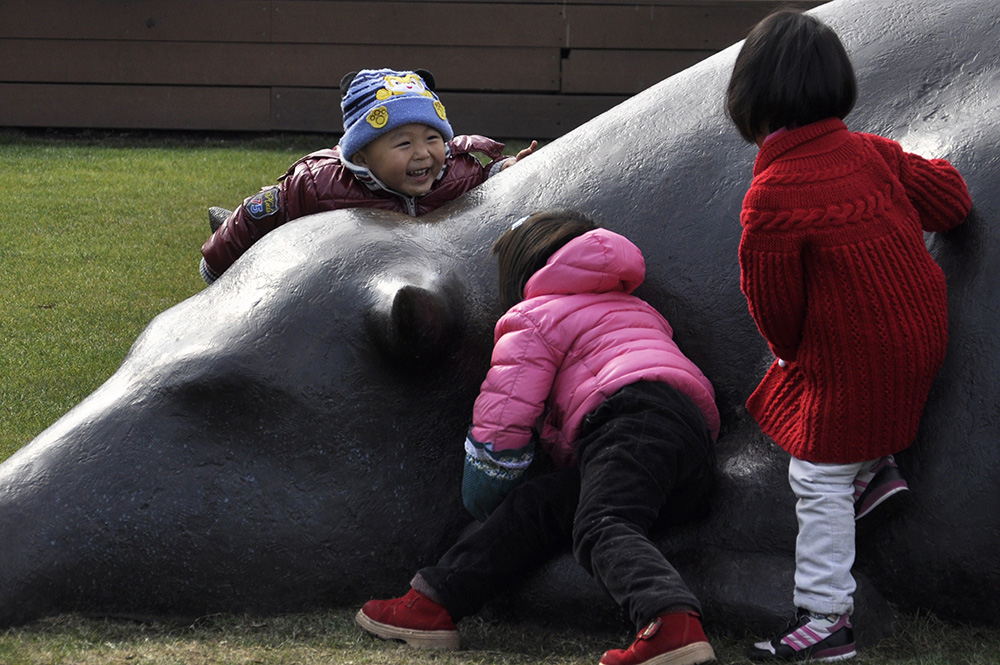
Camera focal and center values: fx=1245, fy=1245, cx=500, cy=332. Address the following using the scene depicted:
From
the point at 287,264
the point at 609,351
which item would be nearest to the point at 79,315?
the point at 287,264

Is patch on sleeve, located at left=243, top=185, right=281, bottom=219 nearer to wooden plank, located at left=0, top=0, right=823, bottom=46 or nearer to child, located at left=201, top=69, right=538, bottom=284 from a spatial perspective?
child, located at left=201, top=69, right=538, bottom=284

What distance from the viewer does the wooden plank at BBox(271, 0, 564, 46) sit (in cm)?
1112

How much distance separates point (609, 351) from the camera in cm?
302

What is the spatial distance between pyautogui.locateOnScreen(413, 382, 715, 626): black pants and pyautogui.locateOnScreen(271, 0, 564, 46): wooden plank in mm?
8643

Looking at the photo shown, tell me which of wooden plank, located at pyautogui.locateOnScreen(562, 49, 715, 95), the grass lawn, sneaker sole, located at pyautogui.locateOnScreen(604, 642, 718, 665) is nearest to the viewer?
sneaker sole, located at pyautogui.locateOnScreen(604, 642, 718, 665)

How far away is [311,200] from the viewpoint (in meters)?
4.01

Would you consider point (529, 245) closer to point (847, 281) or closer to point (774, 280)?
point (774, 280)

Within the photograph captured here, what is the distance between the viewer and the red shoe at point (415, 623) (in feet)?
9.30

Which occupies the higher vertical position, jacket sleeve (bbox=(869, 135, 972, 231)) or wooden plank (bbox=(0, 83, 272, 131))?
jacket sleeve (bbox=(869, 135, 972, 231))

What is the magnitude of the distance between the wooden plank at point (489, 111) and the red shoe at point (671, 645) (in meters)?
9.01

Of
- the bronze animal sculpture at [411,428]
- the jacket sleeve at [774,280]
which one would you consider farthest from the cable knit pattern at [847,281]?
the bronze animal sculpture at [411,428]

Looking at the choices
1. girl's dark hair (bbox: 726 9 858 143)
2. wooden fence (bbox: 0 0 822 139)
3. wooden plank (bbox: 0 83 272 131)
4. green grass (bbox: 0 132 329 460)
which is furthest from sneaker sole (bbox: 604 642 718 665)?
wooden plank (bbox: 0 83 272 131)

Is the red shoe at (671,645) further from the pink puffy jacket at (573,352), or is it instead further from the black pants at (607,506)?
the pink puffy jacket at (573,352)

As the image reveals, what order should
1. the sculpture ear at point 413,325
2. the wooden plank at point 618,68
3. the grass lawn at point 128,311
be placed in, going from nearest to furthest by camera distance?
the grass lawn at point 128,311 < the sculpture ear at point 413,325 < the wooden plank at point 618,68
